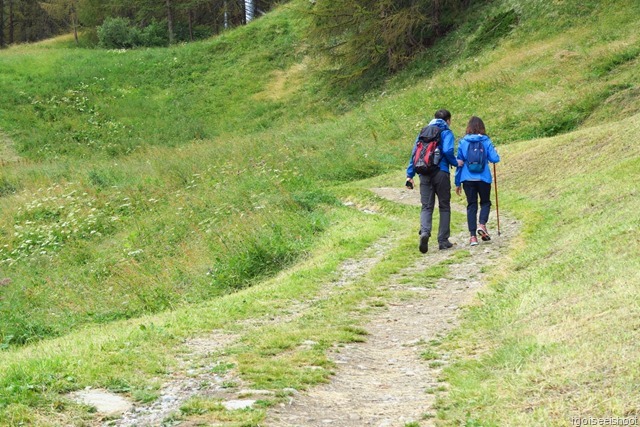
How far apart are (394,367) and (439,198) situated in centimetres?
558

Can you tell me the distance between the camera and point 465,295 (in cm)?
867

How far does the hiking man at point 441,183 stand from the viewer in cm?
1127

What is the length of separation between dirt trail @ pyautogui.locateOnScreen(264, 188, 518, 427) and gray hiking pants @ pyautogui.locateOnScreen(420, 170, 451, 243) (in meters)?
1.34

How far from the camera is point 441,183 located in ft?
37.5

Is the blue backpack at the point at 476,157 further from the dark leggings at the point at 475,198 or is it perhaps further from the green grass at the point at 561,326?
the green grass at the point at 561,326

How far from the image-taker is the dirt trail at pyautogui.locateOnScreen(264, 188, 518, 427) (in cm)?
503

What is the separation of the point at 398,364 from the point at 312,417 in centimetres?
157

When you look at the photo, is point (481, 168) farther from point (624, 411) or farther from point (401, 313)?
point (624, 411)

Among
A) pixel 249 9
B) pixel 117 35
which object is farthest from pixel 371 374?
pixel 249 9

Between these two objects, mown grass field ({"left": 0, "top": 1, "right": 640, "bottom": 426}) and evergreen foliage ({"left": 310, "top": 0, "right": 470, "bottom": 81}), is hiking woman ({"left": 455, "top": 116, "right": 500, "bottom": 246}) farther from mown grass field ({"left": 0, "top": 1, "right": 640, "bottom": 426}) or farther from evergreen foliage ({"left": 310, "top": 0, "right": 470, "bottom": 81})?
evergreen foliage ({"left": 310, "top": 0, "right": 470, "bottom": 81})

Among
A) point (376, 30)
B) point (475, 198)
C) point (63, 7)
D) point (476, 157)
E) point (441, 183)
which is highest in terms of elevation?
point (63, 7)

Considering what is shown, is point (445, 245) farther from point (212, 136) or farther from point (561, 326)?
point (212, 136)

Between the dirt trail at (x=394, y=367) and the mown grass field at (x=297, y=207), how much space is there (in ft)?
0.78

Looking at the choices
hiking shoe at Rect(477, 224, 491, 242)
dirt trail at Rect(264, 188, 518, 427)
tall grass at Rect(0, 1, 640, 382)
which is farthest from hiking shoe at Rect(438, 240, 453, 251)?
tall grass at Rect(0, 1, 640, 382)
